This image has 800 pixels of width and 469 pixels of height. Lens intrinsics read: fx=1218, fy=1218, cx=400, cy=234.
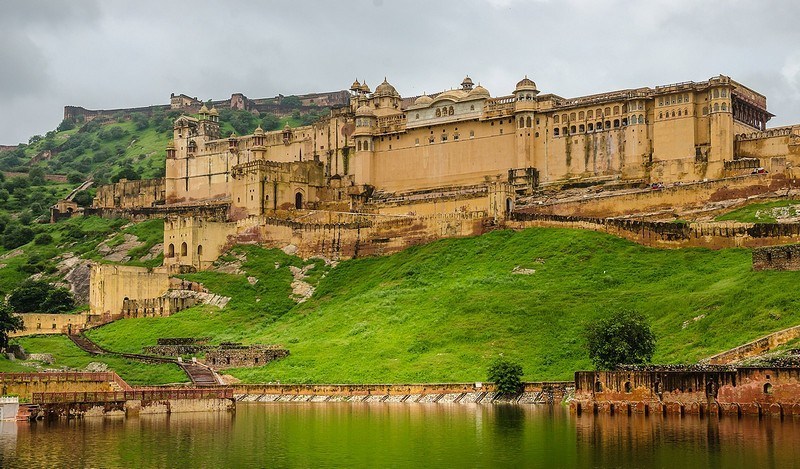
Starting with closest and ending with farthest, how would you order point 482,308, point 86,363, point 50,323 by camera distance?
point 482,308 < point 86,363 < point 50,323

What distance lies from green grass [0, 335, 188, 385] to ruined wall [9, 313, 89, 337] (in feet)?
12.1

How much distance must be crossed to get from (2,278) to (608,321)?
6767 centimetres

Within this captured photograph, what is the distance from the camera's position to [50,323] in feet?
274

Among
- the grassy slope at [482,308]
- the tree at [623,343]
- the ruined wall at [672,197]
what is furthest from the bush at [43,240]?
the tree at [623,343]

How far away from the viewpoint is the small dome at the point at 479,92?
9444cm

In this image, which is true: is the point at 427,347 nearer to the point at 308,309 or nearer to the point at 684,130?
the point at 308,309

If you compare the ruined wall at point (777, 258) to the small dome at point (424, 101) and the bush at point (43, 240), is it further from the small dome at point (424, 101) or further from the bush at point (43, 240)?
the bush at point (43, 240)

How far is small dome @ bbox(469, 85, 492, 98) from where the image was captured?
9444 centimetres

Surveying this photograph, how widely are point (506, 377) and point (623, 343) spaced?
19.5 ft

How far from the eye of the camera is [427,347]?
6228cm

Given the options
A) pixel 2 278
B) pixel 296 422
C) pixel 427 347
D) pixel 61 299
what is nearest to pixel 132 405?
pixel 296 422

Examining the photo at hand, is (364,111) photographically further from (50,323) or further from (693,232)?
(693,232)

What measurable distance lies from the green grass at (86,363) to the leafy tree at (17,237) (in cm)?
3949

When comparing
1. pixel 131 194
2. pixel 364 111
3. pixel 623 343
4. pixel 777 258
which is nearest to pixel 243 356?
pixel 623 343
